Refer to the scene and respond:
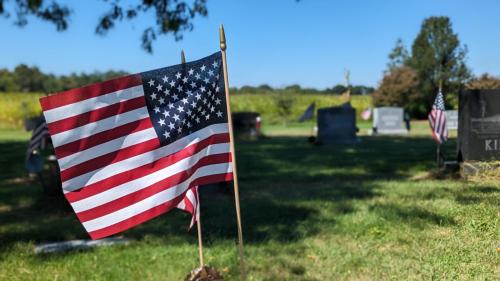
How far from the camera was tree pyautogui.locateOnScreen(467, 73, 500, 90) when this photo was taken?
6945 mm

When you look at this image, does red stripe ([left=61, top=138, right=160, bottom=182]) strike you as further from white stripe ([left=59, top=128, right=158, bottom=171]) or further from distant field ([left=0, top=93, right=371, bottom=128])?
distant field ([left=0, top=93, right=371, bottom=128])

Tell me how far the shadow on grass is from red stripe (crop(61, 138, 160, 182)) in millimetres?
2070

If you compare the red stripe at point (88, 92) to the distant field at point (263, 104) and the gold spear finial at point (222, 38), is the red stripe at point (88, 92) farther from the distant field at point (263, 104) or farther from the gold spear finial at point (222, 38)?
the distant field at point (263, 104)

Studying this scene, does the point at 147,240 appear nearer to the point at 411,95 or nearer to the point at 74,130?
the point at 74,130

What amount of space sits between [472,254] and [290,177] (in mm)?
8717

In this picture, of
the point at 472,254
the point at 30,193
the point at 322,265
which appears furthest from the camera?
the point at 30,193

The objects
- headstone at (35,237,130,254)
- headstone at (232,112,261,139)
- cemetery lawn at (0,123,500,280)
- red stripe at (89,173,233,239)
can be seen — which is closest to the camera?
cemetery lawn at (0,123,500,280)

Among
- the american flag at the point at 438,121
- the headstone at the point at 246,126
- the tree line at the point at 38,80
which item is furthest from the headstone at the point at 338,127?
the tree line at the point at 38,80

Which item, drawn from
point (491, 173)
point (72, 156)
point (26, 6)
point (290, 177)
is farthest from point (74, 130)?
point (26, 6)

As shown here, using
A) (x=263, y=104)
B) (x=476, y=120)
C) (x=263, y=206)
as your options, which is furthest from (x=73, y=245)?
(x=263, y=104)

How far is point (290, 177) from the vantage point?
11414mm

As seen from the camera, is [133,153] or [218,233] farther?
[218,233]

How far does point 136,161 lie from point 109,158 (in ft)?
0.57

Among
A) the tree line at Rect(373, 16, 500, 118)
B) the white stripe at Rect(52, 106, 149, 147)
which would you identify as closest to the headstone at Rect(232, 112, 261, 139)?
the tree line at Rect(373, 16, 500, 118)
